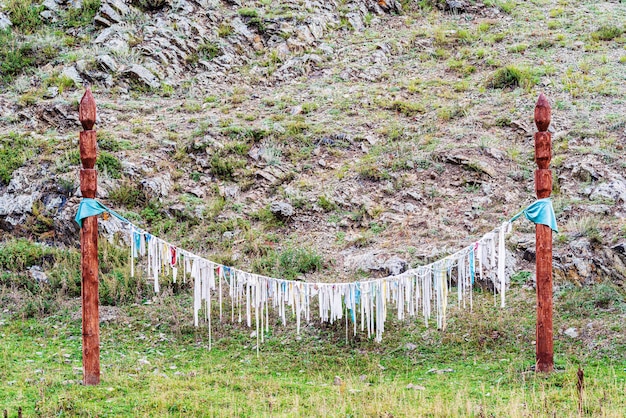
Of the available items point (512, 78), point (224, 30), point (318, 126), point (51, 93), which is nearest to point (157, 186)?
point (318, 126)

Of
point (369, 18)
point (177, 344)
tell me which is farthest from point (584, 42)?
point (177, 344)

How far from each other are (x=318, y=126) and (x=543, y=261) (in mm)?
7410

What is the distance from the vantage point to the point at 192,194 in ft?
38.0

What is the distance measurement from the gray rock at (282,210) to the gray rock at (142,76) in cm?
581

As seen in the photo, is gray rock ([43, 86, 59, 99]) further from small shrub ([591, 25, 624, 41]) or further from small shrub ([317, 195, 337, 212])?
small shrub ([591, 25, 624, 41])

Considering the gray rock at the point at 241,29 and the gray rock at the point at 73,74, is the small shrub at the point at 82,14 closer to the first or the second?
the gray rock at the point at 73,74

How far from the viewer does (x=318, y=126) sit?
13.4m

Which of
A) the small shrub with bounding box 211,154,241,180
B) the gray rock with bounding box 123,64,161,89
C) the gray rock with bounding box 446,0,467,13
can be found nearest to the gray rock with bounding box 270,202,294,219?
the small shrub with bounding box 211,154,241,180

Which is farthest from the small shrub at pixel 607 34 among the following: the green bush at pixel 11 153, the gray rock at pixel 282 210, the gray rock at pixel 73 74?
the green bush at pixel 11 153

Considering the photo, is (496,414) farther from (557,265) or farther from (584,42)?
(584,42)

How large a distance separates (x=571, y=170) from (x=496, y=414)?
6758 mm

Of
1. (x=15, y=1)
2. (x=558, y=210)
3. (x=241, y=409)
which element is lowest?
(x=241, y=409)

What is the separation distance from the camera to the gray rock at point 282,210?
36.3ft

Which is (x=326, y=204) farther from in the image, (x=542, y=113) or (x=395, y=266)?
(x=542, y=113)
